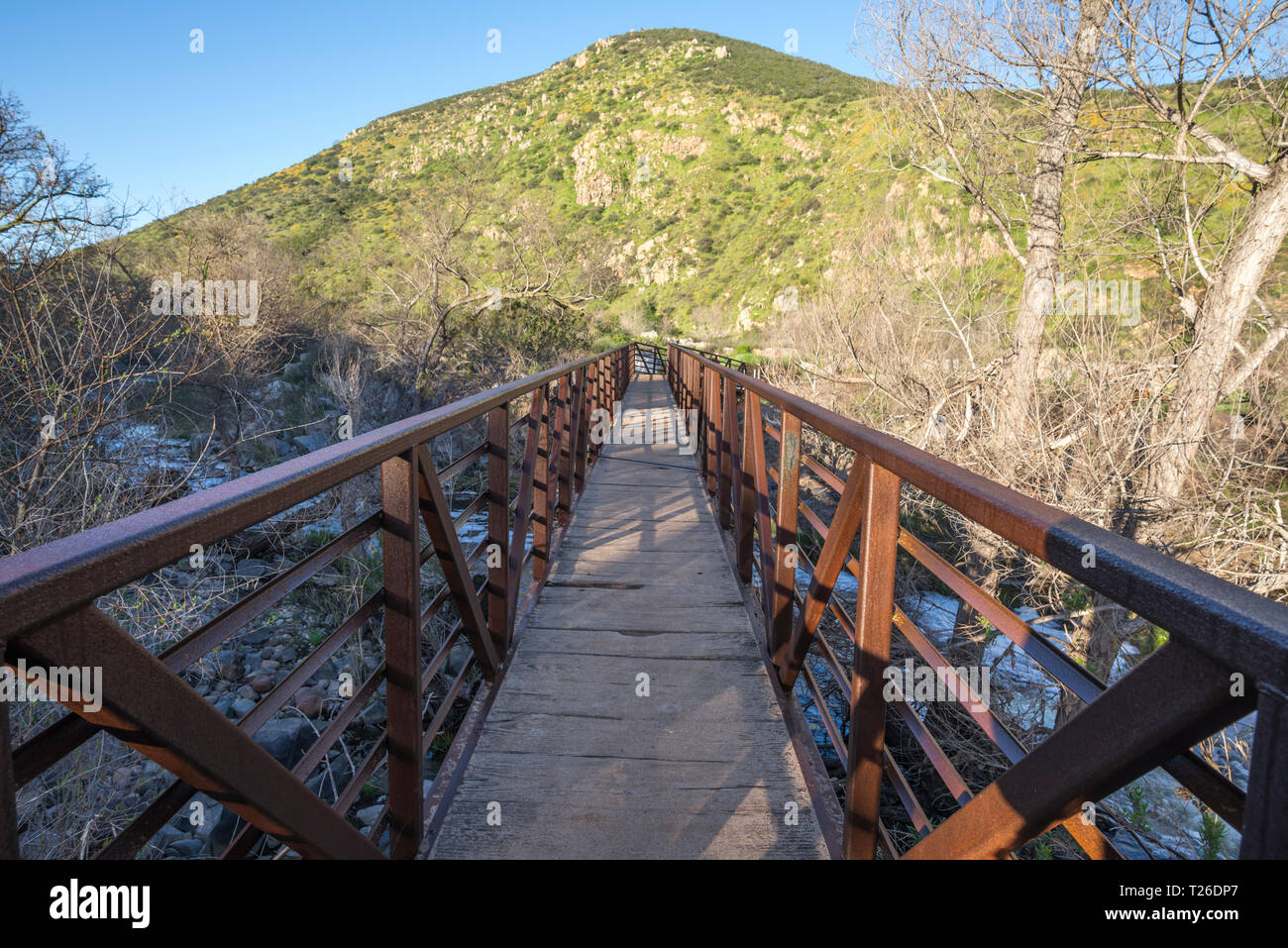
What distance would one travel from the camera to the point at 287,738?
162 inches

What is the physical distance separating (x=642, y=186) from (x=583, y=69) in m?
25.4

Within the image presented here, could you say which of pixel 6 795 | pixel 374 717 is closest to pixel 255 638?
pixel 374 717

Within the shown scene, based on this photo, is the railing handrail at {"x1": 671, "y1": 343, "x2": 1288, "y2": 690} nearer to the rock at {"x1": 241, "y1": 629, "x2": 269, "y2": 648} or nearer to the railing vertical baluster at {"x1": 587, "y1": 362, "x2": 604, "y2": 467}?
the railing vertical baluster at {"x1": 587, "y1": 362, "x2": 604, "y2": 467}

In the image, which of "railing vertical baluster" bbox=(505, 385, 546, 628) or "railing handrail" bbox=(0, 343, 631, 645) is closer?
"railing handrail" bbox=(0, 343, 631, 645)

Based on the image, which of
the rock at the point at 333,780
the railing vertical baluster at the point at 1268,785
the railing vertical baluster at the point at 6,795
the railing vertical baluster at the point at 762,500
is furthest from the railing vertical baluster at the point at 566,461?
the railing vertical baluster at the point at 1268,785

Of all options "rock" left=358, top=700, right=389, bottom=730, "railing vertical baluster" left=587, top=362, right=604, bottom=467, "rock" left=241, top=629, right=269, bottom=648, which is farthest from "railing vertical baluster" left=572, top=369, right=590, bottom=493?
"rock" left=241, top=629, right=269, bottom=648

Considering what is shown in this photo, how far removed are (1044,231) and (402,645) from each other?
8292 mm

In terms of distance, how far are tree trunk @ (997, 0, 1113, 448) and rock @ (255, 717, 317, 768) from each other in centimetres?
598

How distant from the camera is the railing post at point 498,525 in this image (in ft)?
8.07

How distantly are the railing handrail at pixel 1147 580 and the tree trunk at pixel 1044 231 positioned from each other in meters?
5.16

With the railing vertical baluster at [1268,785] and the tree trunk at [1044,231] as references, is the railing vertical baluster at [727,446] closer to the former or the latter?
the tree trunk at [1044,231]

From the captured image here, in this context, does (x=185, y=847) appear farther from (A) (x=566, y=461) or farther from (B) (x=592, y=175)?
(B) (x=592, y=175)

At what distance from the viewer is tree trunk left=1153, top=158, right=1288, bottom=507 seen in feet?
16.3
